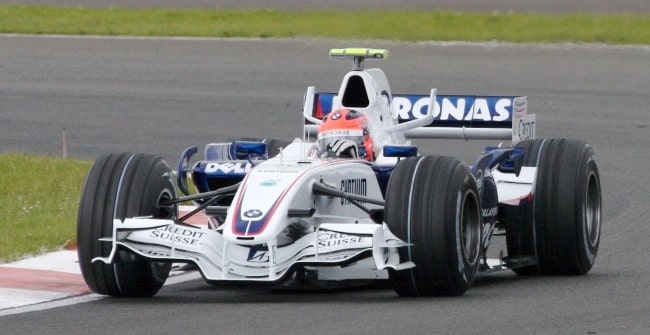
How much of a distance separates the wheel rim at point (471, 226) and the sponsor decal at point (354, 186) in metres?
0.76

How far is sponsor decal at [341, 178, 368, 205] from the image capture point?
10.3 metres

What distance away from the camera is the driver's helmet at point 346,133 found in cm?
1097

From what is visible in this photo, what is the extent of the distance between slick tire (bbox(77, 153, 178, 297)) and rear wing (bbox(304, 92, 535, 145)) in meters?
2.50

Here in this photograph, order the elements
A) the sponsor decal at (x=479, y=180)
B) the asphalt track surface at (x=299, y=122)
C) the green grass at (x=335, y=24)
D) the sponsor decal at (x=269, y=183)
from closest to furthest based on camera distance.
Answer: the asphalt track surface at (x=299, y=122) → the sponsor decal at (x=269, y=183) → the sponsor decal at (x=479, y=180) → the green grass at (x=335, y=24)

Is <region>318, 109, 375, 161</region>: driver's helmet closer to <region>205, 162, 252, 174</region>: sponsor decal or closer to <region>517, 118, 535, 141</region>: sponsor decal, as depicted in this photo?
<region>205, 162, 252, 174</region>: sponsor decal

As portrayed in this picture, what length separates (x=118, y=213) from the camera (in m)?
9.92

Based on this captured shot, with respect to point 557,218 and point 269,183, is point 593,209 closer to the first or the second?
point 557,218

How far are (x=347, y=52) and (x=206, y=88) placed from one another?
13662mm

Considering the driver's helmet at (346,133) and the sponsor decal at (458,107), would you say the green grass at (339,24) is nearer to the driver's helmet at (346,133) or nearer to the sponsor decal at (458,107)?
the sponsor decal at (458,107)

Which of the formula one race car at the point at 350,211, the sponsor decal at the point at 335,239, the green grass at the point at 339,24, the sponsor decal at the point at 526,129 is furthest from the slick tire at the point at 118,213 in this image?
the green grass at the point at 339,24

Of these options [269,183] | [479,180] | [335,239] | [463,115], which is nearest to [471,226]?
[479,180]

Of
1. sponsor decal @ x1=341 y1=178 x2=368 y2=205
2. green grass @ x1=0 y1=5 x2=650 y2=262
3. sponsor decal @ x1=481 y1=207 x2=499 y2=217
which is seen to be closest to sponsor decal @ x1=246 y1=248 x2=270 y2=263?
sponsor decal @ x1=341 y1=178 x2=368 y2=205

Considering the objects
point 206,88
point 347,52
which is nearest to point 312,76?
point 206,88

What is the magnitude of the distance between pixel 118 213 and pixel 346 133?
75.7 inches
